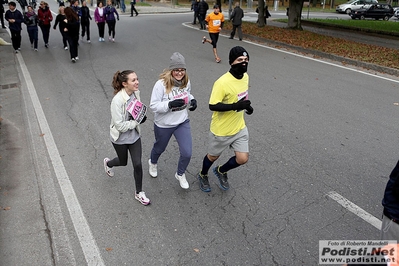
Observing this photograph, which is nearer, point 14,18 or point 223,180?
point 223,180

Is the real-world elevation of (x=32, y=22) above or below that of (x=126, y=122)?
above

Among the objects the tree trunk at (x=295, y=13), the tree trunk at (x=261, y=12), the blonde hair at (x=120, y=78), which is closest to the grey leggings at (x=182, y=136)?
the blonde hair at (x=120, y=78)

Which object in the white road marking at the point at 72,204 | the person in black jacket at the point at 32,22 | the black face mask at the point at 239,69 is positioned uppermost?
the person in black jacket at the point at 32,22

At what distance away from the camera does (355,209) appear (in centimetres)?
438

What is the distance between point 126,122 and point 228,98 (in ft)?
3.92

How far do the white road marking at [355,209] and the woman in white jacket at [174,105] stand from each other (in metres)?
1.91

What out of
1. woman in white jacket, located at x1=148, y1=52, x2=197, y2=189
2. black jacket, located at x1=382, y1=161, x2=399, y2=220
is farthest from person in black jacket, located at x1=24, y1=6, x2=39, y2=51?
black jacket, located at x1=382, y1=161, x2=399, y2=220

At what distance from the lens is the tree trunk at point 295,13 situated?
19.5 meters

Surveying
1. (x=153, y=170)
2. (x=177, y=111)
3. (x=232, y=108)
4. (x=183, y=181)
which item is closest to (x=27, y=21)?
(x=153, y=170)

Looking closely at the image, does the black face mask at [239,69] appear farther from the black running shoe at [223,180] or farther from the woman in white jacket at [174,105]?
the black running shoe at [223,180]

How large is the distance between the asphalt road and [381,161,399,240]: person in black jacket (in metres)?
1.17

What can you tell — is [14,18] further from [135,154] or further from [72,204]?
[135,154]

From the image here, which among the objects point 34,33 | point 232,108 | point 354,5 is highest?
point 354,5

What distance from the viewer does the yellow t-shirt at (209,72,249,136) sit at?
414cm
